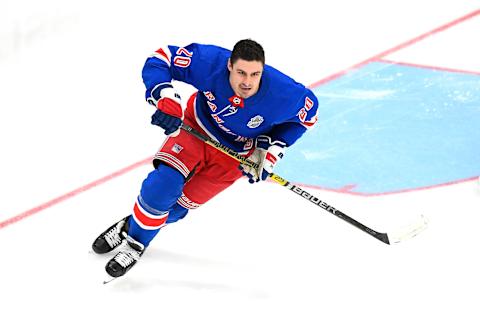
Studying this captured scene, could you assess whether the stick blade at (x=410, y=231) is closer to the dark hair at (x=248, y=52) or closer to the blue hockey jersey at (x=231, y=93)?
the blue hockey jersey at (x=231, y=93)

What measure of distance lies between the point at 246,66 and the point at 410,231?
1063 mm

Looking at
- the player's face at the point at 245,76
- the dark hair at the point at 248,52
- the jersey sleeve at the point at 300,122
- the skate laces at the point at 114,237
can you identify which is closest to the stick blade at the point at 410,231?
the jersey sleeve at the point at 300,122

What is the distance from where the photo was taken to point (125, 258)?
11.1 ft

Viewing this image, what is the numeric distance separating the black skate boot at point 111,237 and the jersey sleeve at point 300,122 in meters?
0.73

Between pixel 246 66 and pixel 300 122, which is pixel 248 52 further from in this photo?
pixel 300 122

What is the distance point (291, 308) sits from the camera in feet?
10.7

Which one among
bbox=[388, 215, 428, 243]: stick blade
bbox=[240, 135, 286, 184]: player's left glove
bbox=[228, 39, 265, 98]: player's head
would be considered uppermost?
bbox=[228, 39, 265, 98]: player's head

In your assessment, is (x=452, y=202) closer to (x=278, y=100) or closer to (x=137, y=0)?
(x=278, y=100)

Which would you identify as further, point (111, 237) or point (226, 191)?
point (226, 191)

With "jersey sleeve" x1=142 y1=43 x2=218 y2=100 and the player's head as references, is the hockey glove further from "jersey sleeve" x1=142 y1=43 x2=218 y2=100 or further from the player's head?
the player's head

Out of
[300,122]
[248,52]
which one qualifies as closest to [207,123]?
[300,122]

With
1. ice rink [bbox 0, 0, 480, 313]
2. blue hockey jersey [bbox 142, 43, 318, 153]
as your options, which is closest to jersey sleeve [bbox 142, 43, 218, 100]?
blue hockey jersey [bbox 142, 43, 318, 153]

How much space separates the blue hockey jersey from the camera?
321 centimetres

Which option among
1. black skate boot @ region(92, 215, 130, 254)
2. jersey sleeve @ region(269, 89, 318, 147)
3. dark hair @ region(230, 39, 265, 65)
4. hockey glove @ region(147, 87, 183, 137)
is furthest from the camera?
black skate boot @ region(92, 215, 130, 254)
